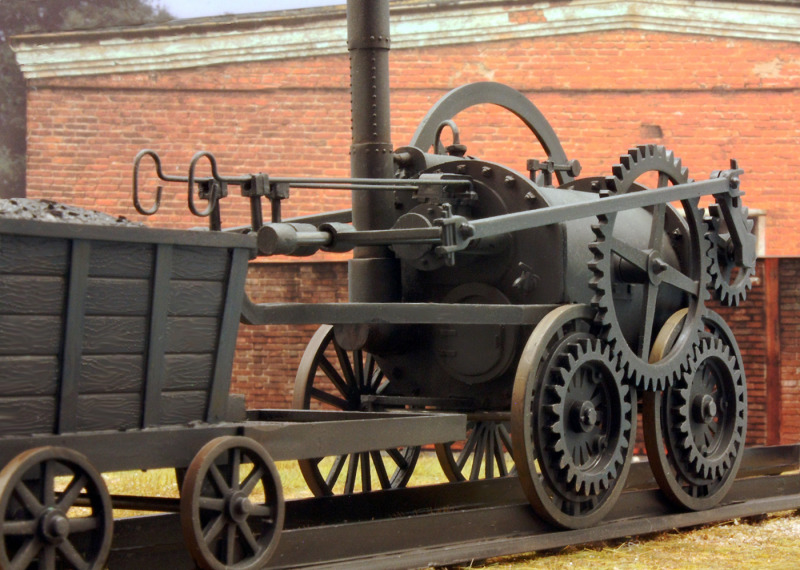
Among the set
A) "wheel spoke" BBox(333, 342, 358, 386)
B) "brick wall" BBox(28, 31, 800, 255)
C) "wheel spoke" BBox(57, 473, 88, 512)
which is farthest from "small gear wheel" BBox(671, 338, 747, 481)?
"brick wall" BBox(28, 31, 800, 255)

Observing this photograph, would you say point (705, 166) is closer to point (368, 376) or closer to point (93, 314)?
point (368, 376)

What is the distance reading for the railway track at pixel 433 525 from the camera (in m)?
5.30

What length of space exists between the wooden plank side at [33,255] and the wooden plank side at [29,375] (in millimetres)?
307

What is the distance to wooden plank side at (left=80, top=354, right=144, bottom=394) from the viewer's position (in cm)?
461

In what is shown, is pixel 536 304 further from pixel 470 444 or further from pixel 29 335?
pixel 29 335

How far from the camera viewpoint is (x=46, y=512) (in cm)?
434

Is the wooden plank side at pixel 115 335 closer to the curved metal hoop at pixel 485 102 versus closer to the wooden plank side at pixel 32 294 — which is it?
the wooden plank side at pixel 32 294

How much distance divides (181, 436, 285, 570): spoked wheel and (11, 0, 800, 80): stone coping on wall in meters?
13.2

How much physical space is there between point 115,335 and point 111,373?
142mm

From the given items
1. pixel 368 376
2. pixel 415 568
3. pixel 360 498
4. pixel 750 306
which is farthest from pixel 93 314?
pixel 750 306

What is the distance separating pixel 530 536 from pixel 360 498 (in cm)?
103

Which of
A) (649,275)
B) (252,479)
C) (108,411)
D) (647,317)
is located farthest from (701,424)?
(108,411)

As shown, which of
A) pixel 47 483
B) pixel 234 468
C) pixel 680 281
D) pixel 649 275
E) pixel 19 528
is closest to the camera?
pixel 19 528

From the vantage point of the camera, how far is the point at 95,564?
4.48 m
